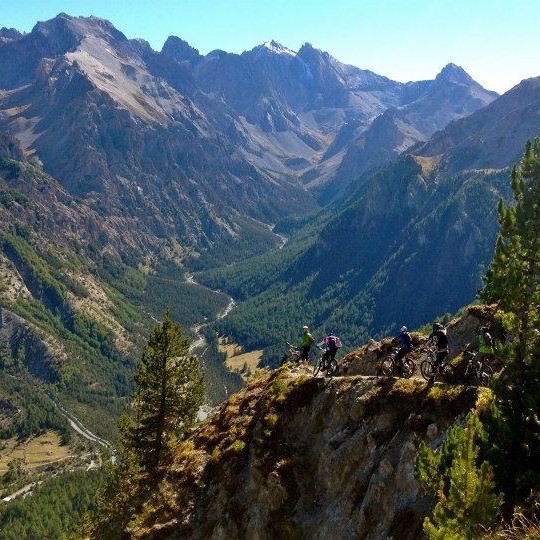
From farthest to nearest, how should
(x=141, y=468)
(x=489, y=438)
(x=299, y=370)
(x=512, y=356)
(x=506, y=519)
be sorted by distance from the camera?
(x=141, y=468) < (x=299, y=370) < (x=512, y=356) < (x=489, y=438) < (x=506, y=519)

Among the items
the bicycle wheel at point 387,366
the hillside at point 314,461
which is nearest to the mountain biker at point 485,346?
the hillside at point 314,461

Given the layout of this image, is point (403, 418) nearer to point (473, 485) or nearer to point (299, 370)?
point (473, 485)

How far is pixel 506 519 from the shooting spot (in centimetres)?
2322

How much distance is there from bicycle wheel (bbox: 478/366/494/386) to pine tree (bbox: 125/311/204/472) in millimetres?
31904

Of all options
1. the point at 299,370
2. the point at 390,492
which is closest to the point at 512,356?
the point at 390,492

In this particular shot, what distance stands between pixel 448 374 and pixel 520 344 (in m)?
8.78

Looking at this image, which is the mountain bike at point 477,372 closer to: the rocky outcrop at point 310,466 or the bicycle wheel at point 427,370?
the bicycle wheel at point 427,370

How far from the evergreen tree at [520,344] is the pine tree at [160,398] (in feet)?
110

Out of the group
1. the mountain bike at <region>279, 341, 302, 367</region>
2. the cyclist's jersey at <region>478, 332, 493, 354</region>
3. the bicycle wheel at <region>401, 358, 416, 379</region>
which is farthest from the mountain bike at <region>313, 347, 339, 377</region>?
the cyclist's jersey at <region>478, 332, 493, 354</region>

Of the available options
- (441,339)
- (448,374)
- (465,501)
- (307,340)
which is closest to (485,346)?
(448,374)

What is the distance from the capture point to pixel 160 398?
57500mm

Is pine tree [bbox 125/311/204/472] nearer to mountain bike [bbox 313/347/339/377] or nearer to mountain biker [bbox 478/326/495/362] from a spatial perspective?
mountain bike [bbox 313/347/339/377]

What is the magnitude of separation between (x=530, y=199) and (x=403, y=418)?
1581 centimetres

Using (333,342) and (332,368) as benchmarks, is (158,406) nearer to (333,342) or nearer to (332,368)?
(332,368)
